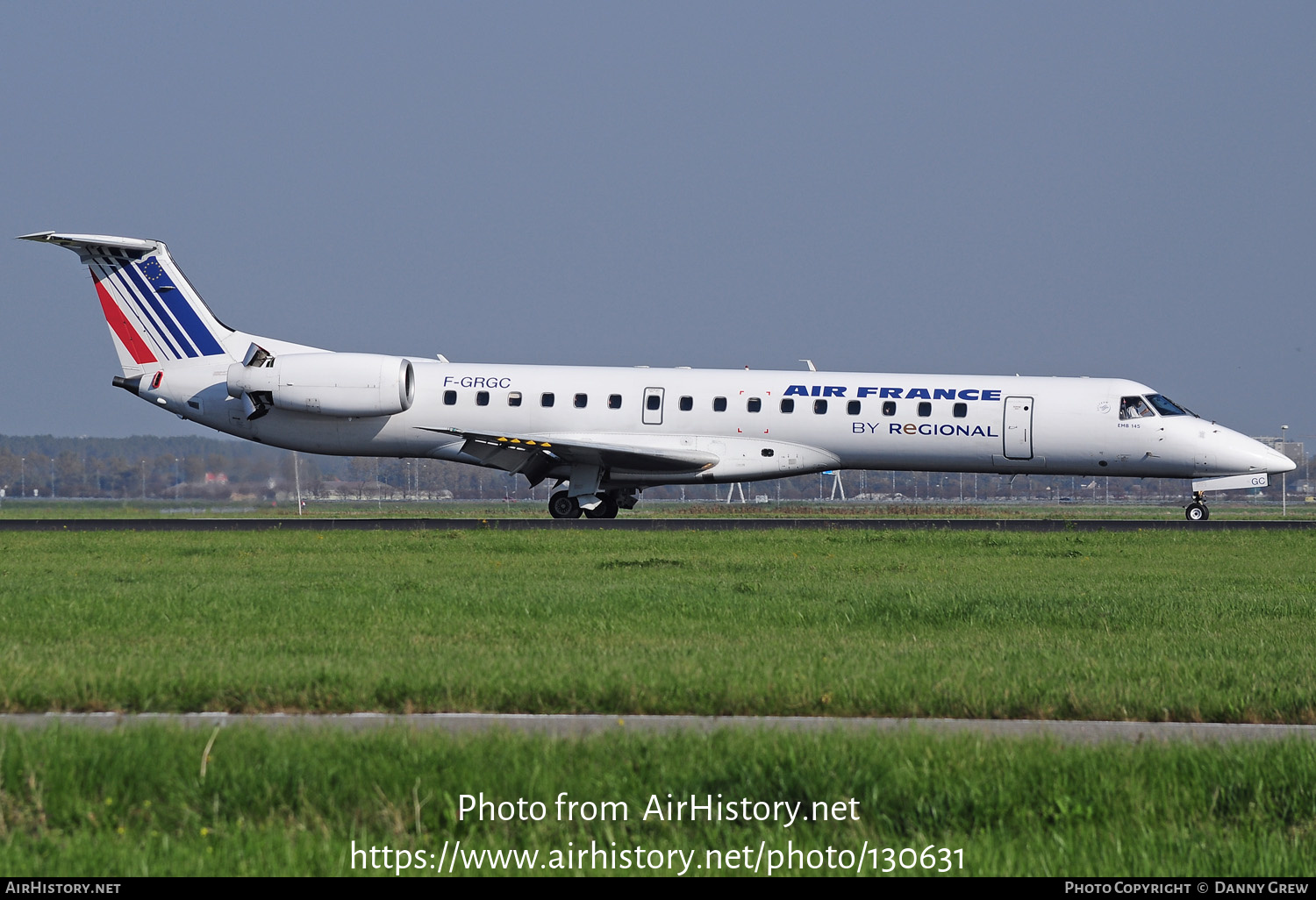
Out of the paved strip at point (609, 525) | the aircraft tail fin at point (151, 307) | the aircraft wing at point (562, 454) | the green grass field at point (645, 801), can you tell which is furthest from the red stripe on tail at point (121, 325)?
the green grass field at point (645, 801)

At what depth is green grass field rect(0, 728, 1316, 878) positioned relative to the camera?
5672 millimetres

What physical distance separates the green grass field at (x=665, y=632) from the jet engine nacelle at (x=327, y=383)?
10.3 meters

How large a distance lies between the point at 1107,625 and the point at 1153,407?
20.5m

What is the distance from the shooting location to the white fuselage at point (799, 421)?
31.3 m

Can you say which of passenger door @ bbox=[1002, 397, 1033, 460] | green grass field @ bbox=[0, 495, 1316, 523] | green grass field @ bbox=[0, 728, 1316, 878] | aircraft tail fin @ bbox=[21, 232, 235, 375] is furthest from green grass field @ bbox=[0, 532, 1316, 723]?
green grass field @ bbox=[0, 495, 1316, 523]

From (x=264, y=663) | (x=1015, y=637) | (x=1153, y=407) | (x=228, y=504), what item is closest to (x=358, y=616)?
(x=264, y=663)

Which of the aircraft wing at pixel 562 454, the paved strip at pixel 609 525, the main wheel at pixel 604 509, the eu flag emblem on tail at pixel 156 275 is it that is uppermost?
the eu flag emblem on tail at pixel 156 275

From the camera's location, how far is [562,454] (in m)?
31.3

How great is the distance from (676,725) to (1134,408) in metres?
26.1

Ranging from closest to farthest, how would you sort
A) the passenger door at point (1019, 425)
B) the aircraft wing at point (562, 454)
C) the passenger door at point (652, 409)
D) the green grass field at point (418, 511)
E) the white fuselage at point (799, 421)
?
the aircraft wing at point (562, 454)
the passenger door at point (1019, 425)
the white fuselage at point (799, 421)
the passenger door at point (652, 409)
the green grass field at point (418, 511)

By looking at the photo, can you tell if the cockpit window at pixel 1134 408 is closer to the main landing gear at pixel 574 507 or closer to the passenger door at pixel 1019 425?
the passenger door at pixel 1019 425

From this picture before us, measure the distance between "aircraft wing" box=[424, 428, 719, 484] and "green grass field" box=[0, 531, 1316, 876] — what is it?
1363 centimetres

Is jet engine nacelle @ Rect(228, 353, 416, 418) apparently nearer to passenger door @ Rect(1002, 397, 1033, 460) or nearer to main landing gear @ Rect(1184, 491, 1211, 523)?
passenger door @ Rect(1002, 397, 1033, 460)

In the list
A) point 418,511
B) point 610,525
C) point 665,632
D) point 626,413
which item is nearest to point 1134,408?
point 626,413
